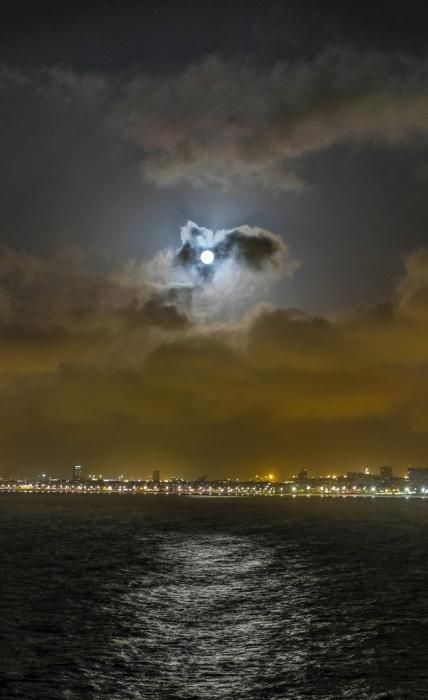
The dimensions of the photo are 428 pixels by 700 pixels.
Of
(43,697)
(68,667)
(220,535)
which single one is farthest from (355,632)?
(220,535)

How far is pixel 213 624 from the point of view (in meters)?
46.3

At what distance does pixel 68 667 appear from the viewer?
116 feet

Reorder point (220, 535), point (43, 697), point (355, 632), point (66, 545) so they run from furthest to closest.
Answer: point (220, 535), point (66, 545), point (355, 632), point (43, 697)

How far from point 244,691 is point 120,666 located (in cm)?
755

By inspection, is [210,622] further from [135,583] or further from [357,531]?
[357,531]

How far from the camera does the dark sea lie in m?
32.5

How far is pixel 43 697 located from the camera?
30.0 m

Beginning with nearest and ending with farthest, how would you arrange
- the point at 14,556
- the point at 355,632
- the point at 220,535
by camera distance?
1. the point at 355,632
2. the point at 14,556
3. the point at 220,535

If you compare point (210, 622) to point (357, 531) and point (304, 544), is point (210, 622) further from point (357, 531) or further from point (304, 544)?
point (357, 531)

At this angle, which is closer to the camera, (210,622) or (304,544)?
(210,622)

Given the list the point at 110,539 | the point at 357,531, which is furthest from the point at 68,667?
the point at 357,531

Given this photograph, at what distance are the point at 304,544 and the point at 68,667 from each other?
7985cm

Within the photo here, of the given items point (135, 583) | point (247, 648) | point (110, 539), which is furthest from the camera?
point (110, 539)

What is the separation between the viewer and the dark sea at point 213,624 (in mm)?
32469
